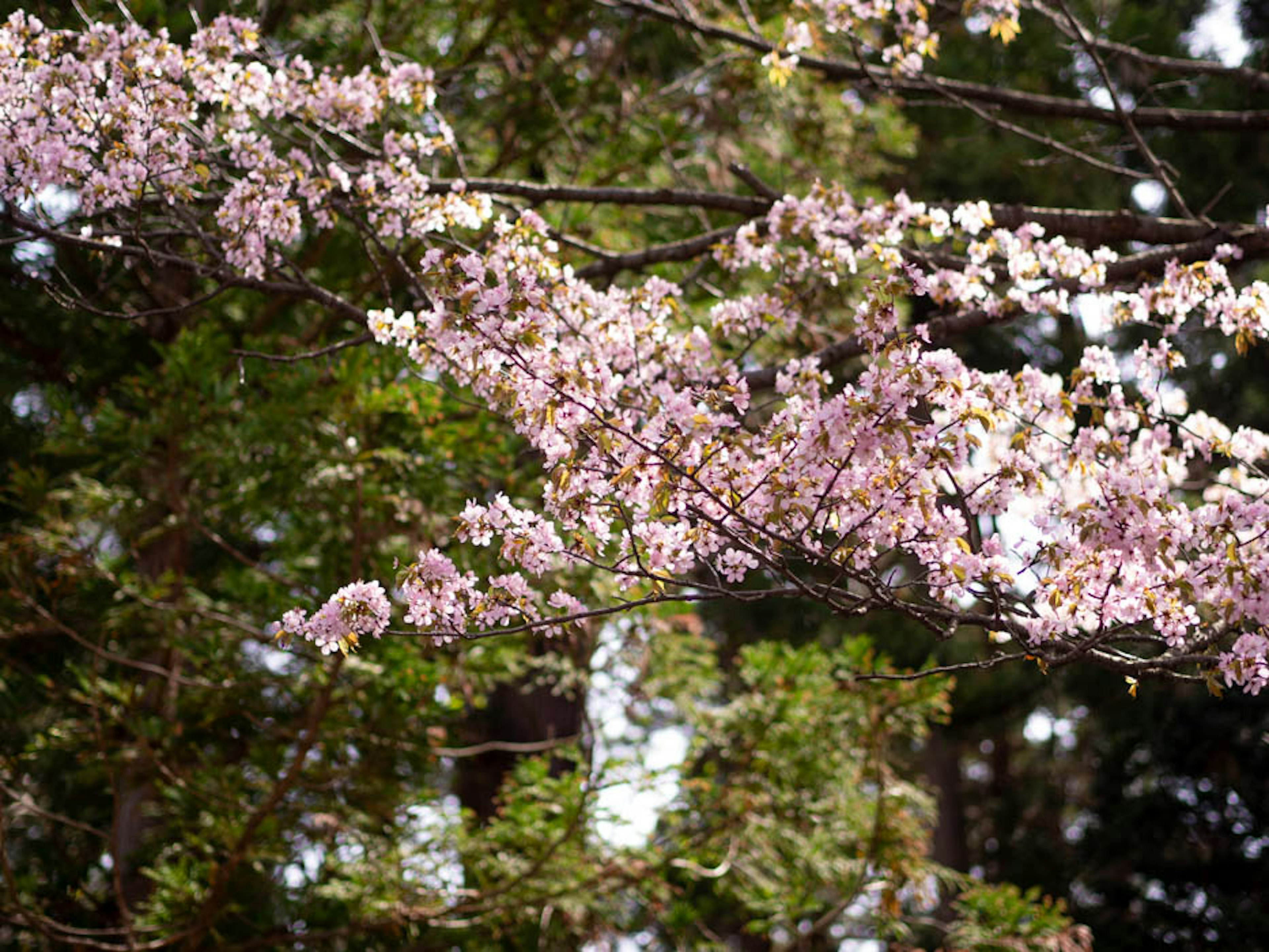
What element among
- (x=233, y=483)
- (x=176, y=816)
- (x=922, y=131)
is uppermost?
(x=922, y=131)

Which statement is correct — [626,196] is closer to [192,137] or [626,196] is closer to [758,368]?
[758,368]

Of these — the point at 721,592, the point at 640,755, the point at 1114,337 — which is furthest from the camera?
the point at 1114,337

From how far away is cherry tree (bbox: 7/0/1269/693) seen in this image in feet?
9.04

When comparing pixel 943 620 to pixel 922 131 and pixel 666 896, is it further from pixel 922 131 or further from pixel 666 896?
pixel 922 131

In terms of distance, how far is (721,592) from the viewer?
104 inches

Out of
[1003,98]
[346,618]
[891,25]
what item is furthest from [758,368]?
[346,618]

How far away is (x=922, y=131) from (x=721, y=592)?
11.2 metres

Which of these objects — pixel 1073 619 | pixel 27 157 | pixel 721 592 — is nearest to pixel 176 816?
pixel 27 157

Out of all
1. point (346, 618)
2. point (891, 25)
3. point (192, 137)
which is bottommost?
point (346, 618)

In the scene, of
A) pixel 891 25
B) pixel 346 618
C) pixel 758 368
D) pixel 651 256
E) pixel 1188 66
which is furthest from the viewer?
pixel 891 25

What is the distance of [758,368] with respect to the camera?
4410mm

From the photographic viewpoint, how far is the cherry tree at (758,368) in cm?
275

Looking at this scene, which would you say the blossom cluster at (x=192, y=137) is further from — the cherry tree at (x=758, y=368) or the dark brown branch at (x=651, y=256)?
the dark brown branch at (x=651, y=256)

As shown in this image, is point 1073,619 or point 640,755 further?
point 640,755
